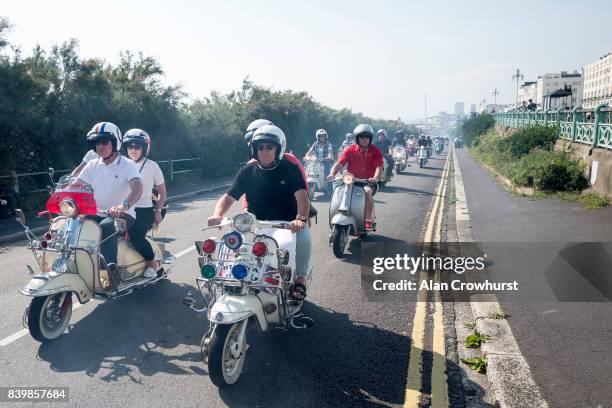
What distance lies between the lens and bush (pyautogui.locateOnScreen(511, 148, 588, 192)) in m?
14.2

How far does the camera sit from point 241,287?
14.7 feet

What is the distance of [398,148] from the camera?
2631cm

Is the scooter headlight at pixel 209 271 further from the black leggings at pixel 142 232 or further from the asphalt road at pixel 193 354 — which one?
the black leggings at pixel 142 232

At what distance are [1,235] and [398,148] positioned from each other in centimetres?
1923

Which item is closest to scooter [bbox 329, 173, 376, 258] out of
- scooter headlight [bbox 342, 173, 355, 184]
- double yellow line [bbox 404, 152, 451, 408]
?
scooter headlight [bbox 342, 173, 355, 184]

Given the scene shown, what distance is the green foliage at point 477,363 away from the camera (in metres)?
4.69

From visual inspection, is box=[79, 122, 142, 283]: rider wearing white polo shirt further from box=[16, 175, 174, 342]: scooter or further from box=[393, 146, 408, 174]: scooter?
box=[393, 146, 408, 174]: scooter

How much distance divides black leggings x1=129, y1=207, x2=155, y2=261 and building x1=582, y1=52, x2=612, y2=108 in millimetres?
103358

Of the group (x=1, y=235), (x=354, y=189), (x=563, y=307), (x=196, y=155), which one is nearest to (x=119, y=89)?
(x=196, y=155)

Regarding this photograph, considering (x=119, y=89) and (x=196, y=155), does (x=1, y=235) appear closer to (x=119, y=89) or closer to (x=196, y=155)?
(x=119, y=89)

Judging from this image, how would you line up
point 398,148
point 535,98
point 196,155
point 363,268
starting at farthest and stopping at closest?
point 535,98 → point 398,148 → point 196,155 → point 363,268

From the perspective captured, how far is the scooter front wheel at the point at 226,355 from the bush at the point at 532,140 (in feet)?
56.4

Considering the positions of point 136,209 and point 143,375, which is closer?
point 143,375

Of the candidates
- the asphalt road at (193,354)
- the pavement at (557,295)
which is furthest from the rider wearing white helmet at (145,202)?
the pavement at (557,295)
